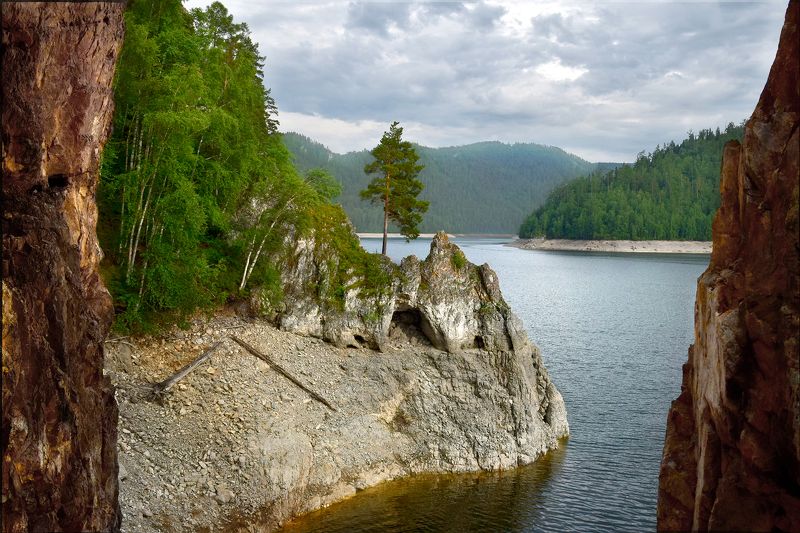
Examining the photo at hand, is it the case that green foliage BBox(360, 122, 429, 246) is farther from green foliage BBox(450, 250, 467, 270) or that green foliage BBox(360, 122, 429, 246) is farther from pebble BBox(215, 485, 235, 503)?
pebble BBox(215, 485, 235, 503)

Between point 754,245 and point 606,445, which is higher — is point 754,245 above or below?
above

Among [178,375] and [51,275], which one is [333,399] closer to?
[178,375]

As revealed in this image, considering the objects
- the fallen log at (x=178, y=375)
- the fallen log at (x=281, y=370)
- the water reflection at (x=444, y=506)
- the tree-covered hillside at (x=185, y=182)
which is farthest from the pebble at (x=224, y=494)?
the tree-covered hillside at (x=185, y=182)

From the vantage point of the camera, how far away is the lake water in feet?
101

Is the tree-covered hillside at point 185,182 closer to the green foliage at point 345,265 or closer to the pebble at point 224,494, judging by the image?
the green foliage at point 345,265

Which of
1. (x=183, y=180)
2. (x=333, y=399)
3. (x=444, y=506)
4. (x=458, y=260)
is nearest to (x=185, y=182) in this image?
(x=183, y=180)

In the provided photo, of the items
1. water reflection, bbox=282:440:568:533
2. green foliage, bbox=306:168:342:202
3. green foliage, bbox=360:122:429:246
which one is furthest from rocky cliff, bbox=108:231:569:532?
green foliage, bbox=360:122:429:246

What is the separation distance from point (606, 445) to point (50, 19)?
38.3m

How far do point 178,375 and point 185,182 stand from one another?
9.34m

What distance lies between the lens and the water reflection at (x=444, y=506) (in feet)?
97.5

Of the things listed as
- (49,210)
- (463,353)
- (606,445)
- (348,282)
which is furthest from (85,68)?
(606,445)

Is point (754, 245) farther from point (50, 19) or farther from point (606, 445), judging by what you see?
point (606, 445)

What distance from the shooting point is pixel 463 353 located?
40.8 metres

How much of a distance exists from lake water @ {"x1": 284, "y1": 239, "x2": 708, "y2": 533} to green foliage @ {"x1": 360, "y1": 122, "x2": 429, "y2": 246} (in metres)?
19.0
